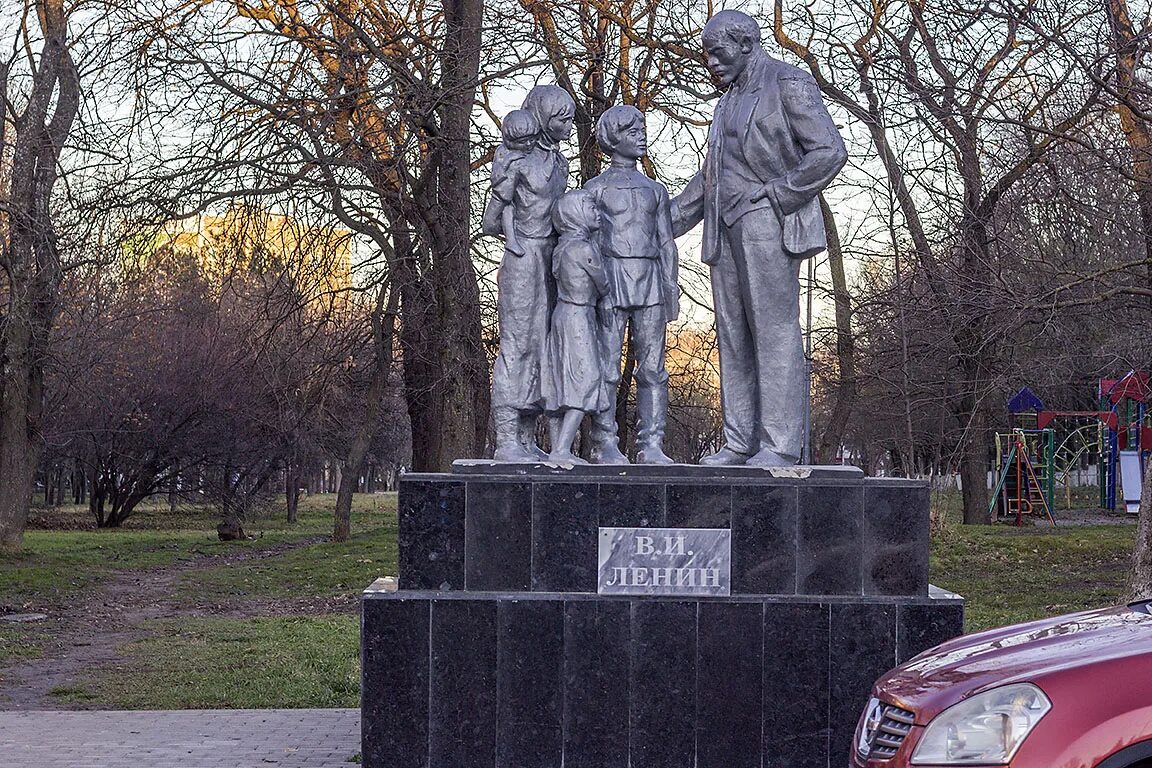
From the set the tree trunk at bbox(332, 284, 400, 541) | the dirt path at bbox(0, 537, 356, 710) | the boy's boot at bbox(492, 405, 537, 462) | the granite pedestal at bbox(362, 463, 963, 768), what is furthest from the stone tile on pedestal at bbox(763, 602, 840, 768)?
the tree trunk at bbox(332, 284, 400, 541)

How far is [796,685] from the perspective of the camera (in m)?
7.38

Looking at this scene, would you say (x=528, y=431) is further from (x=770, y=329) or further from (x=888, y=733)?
(x=888, y=733)

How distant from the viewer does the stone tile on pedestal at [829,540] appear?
24.7ft

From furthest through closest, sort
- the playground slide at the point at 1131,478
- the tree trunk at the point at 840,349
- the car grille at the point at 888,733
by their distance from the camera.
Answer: the playground slide at the point at 1131,478 → the tree trunk at the point at 840,349 → the car grille at the point at 888,733

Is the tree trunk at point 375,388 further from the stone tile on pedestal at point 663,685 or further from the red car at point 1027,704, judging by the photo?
the red car at point 1027,704

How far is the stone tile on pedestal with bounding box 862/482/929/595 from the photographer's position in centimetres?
753

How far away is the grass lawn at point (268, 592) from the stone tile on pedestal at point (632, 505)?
382cm

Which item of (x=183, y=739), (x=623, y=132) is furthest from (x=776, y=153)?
(x=183, y=739)

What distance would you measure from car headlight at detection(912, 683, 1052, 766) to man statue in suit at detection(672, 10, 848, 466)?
10.5 feet

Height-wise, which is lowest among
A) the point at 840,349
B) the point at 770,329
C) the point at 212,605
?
the point at 212,605

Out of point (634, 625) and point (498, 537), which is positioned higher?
point (498, 537)

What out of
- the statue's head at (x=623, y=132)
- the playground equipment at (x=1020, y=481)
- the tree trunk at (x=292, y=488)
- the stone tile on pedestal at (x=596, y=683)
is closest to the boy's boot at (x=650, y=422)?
the stone tile on pedestal at (x=596, y=683)

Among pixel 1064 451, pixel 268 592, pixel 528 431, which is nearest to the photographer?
pixel 528 431

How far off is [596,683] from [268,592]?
12.8 metres
